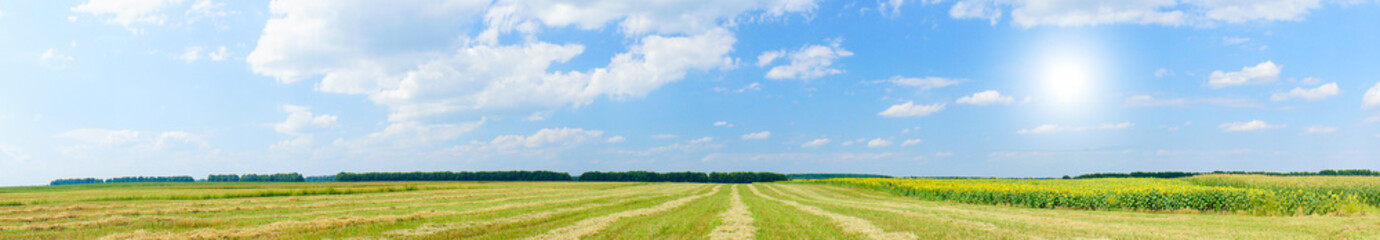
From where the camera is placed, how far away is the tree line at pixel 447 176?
484 feet

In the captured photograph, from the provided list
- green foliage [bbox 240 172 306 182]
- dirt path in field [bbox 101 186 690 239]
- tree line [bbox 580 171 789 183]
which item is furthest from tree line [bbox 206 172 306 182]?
dirt path in field [bbox 101 186 690 239]

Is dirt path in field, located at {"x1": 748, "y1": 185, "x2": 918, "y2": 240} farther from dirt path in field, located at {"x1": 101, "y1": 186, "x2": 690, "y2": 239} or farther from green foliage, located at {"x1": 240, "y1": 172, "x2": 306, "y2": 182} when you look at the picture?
green foliage, located at {"x1": 240, "y1": 172, "x2": 306, "y2": 182}

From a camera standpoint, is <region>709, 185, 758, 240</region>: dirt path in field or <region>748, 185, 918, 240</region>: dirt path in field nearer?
<region>748, 185, 918, 240</region>: dirt path in field

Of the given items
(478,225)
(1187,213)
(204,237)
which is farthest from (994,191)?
(204,237)

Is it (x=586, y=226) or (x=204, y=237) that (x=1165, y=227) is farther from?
(x=204, y=237)

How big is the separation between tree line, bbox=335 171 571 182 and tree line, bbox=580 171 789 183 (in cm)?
925

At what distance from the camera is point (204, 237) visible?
15273mm

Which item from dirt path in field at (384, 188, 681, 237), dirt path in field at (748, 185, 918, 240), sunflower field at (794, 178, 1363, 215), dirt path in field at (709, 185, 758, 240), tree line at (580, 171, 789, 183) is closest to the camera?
dirt path in field at (748, 185, 918, 240)

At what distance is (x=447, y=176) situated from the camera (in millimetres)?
158000

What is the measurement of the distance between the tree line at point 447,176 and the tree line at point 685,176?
9251mm

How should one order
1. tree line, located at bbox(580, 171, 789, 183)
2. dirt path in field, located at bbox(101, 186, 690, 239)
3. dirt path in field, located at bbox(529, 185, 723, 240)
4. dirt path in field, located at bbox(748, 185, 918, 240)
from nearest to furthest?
dirt path in field, located at bbox(748, 185, 918, 240)
dirt path in field, located at bbox(101, 186, 690, 239)
dirt path in field, located at bbox(529, 185, 723, 240)
tree line, located at bbox(580, 171, 789, 183)

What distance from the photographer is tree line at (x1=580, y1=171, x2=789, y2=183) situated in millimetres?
140125

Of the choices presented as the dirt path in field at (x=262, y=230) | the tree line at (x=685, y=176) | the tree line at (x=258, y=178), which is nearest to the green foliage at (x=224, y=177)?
the tree line at (x=258, y=178)

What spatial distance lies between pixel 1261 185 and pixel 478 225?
47992mm
